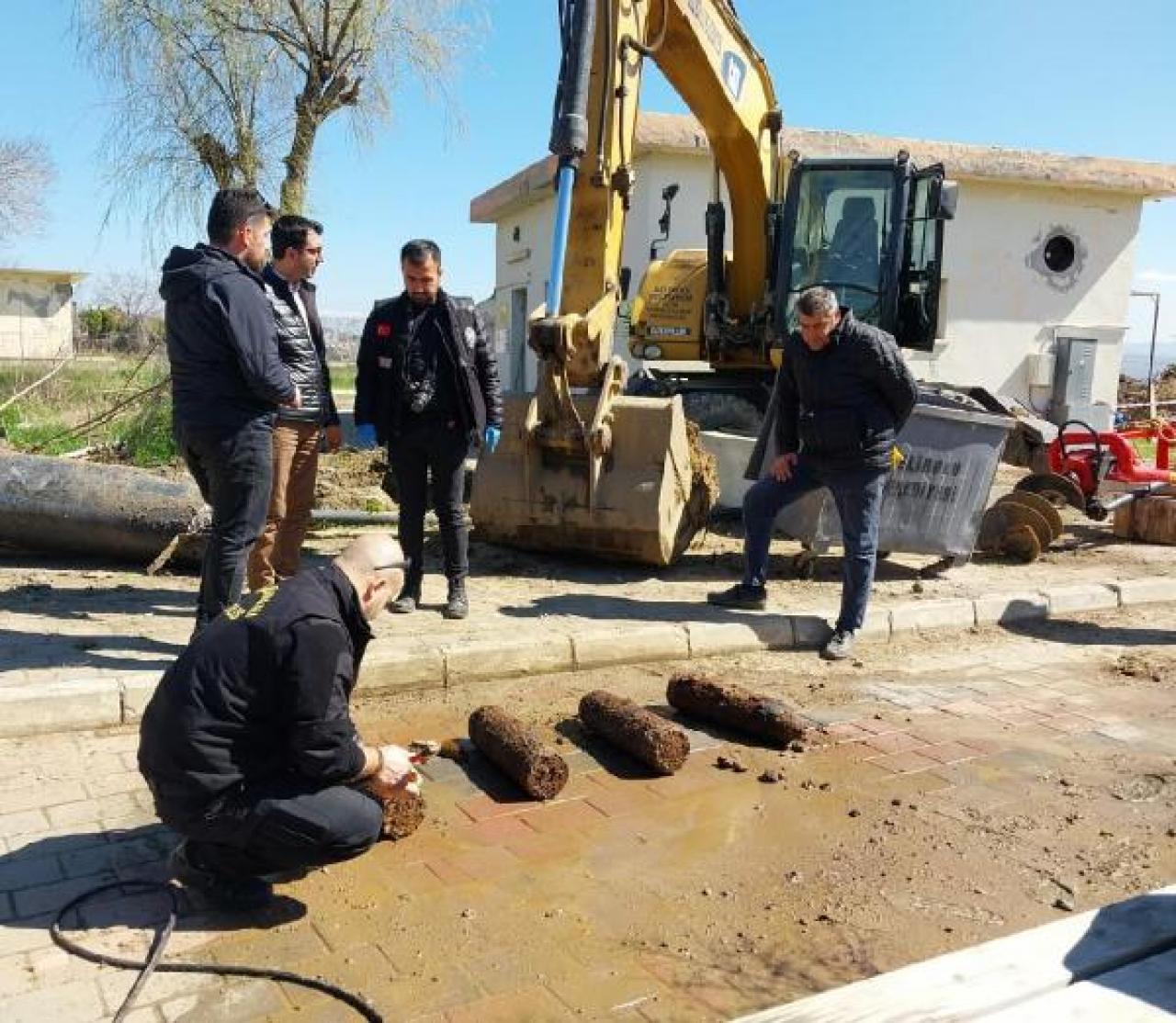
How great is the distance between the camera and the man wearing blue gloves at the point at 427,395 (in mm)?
5930

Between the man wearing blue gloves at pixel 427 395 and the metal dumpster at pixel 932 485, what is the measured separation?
2.50 metres

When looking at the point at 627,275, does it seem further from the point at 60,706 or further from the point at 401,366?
the point at 60,706

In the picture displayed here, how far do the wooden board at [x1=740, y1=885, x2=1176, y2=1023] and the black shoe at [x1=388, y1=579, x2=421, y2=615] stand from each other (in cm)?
375

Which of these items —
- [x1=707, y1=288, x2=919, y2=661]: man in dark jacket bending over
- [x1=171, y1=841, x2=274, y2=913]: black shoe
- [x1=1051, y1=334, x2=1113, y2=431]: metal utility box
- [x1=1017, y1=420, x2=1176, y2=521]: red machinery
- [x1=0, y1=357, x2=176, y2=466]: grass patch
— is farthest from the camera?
[x1=1051, y1=334, x2=1113, y2=431]: metal utility box

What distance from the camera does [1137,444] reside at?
18.6m

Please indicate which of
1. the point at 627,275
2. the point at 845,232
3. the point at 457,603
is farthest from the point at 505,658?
the point at 845,232

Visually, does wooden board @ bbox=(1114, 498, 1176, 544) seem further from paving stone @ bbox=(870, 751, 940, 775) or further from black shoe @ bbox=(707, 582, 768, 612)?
paving stone @ bbox=(870, 751, 940, 775)

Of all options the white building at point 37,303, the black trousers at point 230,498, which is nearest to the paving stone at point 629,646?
the black trousers at point 230,498

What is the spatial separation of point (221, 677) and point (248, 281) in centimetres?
241

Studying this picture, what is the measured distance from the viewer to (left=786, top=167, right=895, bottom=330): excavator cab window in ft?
31.3

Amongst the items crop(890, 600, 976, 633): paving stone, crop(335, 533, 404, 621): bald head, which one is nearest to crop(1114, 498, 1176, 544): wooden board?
crop(890, 600, 976, 633): paving stone

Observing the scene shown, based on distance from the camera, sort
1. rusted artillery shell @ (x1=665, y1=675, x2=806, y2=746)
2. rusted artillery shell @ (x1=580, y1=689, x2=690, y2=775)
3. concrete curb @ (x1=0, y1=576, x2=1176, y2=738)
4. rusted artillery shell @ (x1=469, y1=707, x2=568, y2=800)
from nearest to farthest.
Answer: rusted artillery shell @ (x1=469, y1=707, x2=568, y2=800), rusted artillery shell @ (x1=580, y1=689, x2=690, y2=775), concrete curb @ (x1=0, y1=576, x2=1176, y2=738), rusted artillery shell @ (x1=665, y1=675, x2=806, y2=746)

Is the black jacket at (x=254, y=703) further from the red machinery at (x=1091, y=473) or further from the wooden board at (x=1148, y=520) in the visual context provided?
the wooden board at (x=1148, y=520)

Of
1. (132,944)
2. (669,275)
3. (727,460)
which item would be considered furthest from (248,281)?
(669,275)
